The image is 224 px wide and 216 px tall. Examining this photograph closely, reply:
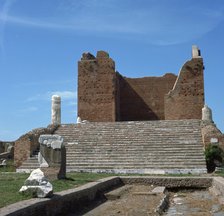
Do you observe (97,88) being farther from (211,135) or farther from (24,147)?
(211,135)

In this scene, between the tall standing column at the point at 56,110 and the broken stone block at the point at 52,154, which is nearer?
the broken stone block at the point at 52,154

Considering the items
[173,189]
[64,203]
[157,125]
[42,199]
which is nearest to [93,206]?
[64,203]

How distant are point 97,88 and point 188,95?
A: 18.1 ft

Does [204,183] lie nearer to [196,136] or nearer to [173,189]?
[173,189]

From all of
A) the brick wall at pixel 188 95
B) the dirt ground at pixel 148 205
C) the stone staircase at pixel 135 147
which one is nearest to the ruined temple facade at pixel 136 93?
the brick wall at pixel 188 95

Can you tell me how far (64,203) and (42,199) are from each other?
897 millimetres

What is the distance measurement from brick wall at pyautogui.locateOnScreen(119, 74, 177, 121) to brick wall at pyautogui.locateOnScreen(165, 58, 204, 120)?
3.66 m

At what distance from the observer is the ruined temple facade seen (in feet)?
82.3

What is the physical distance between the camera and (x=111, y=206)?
8.54 meters

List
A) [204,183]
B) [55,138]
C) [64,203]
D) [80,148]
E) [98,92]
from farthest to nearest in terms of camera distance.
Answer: [98,92], [80,148], [204,183], [55,138], [64,203]

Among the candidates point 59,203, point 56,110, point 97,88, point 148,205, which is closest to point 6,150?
point 56,110

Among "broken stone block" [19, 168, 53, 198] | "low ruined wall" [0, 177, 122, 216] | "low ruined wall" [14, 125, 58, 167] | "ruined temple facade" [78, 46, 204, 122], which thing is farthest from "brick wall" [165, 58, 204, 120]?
"broken stone block" [19, 168, 53, 198]

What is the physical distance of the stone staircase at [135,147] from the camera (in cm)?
1557

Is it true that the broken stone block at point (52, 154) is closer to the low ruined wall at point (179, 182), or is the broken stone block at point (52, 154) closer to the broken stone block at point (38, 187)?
the low ruined wall at point (179, 182)
